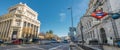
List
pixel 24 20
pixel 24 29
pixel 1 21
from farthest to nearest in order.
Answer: pixel 1 21
pixel 24 20
pixel 24 29

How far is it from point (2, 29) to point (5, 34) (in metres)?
6.32

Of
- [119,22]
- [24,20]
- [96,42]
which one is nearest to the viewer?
[119,22]

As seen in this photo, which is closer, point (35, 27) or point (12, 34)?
point (12, 34)

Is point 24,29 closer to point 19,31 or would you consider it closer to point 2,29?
point 19,31

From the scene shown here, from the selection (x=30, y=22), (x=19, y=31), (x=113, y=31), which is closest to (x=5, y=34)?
(x=19, y=31)

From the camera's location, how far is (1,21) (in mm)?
67375

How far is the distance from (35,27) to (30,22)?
8.63 m

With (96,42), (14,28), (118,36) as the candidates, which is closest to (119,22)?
(118,36)

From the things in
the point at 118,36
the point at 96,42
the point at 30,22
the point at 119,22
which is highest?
the point at 30,22

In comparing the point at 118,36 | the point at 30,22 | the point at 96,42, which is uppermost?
the point at 30,22

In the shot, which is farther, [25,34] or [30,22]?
[30,22]

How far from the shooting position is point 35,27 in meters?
75.9

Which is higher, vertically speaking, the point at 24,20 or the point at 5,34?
the point at 24,20

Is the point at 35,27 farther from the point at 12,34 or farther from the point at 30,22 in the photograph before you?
the point at 12,34
